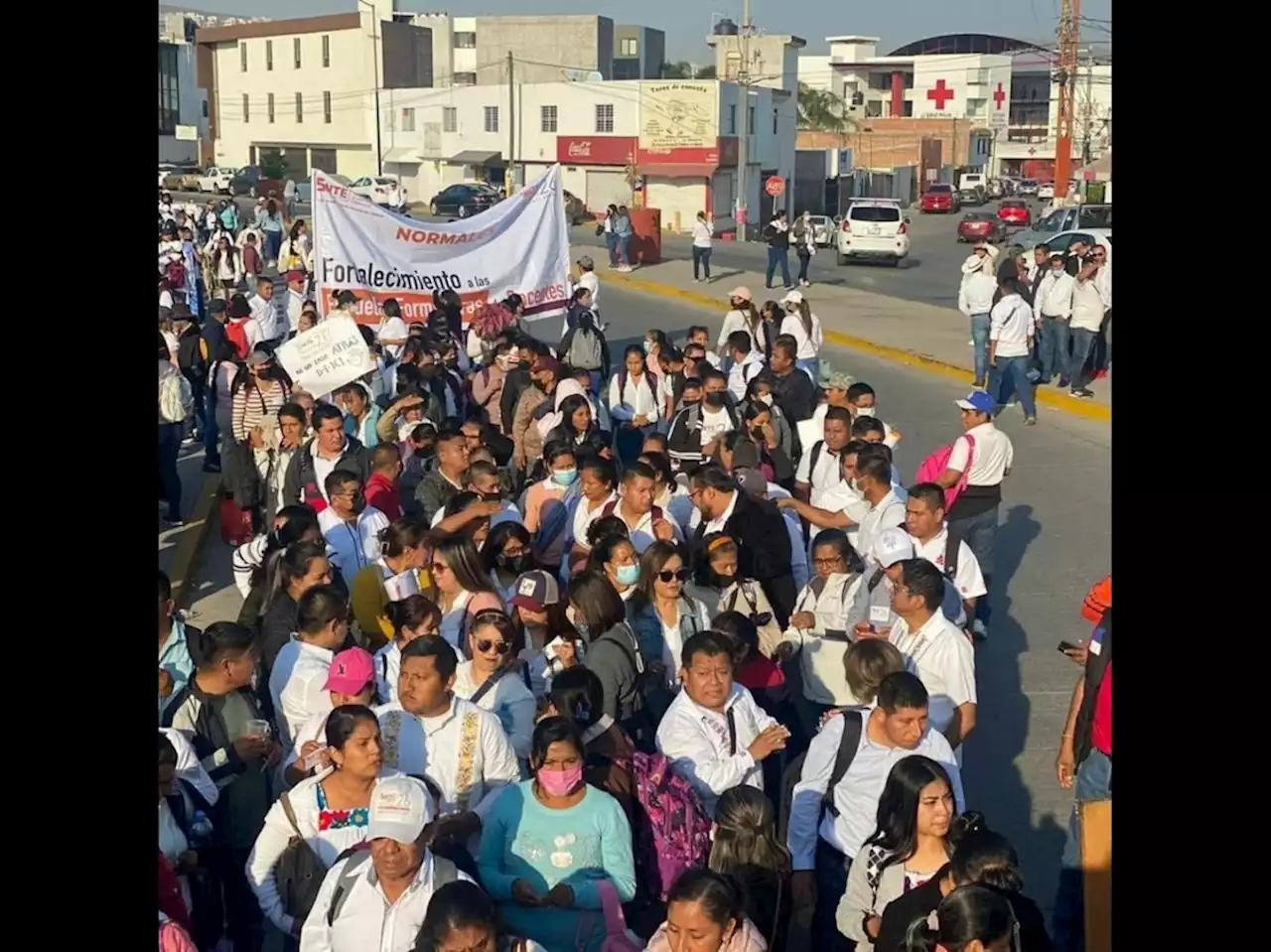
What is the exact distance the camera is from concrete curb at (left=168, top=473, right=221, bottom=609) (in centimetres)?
1034

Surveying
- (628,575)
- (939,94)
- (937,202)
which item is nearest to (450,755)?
(628,575)

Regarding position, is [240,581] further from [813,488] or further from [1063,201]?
[1063,201]

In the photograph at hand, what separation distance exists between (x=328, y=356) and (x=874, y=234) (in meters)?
28.4

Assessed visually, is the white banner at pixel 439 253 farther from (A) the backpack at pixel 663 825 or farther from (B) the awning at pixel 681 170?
(B) the awning at pixel 681 170

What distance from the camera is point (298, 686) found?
5.61 m

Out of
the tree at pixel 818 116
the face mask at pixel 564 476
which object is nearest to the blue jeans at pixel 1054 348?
the face mask at pixel 564 476

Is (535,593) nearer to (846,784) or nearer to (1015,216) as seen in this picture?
(846,784)

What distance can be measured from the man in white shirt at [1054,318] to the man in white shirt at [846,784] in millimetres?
12980

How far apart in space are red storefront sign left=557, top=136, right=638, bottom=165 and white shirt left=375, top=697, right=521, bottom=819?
54515 millimetres

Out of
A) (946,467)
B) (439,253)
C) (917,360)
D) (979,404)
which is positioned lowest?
(917,360)

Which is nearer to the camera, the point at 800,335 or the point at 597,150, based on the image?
the point at 800,335

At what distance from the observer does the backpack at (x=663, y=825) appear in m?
4.80

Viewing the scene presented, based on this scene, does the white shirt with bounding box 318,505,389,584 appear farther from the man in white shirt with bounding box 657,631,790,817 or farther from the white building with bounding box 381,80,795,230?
the white building with bounding box 381,80,795,230
